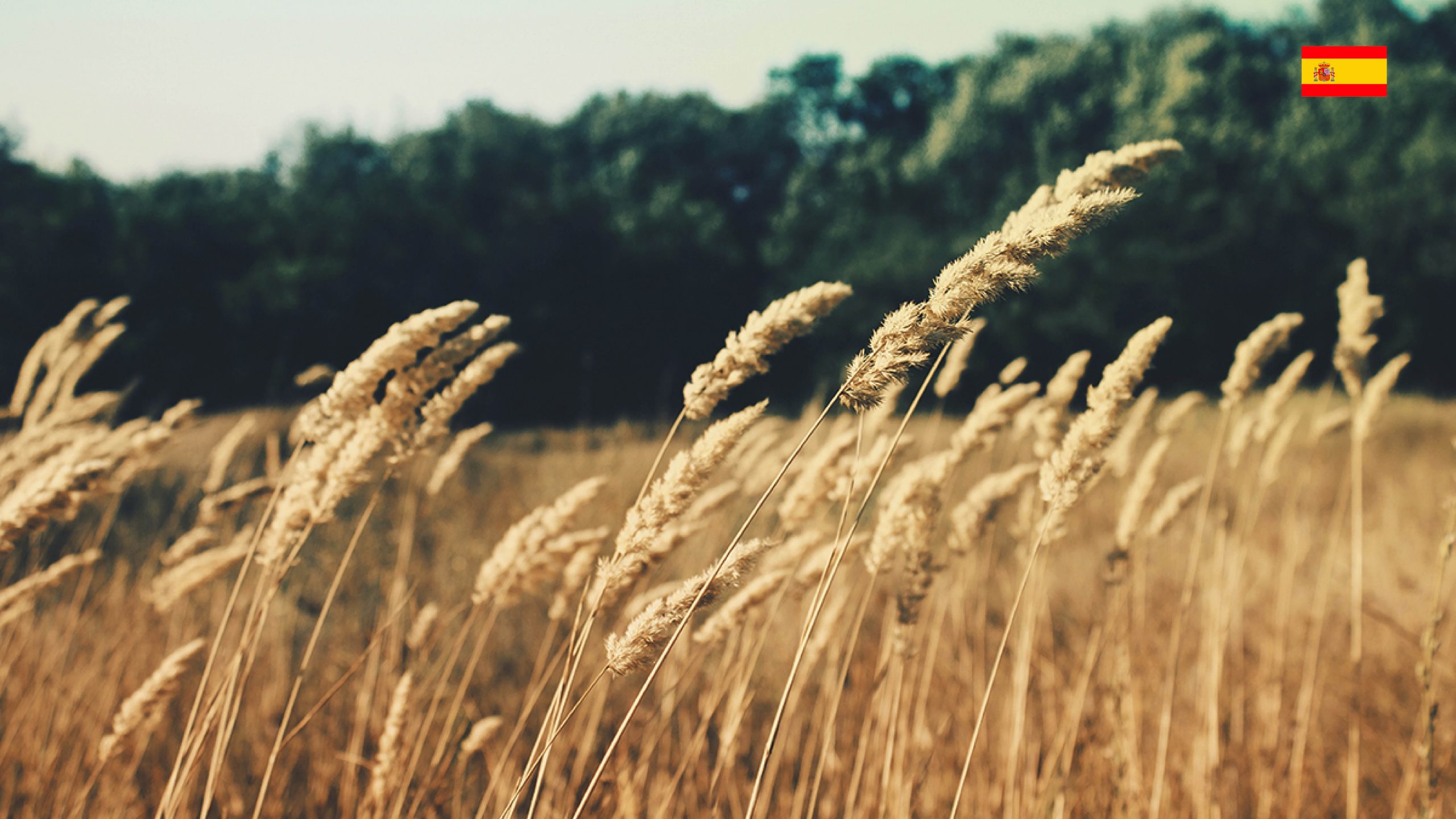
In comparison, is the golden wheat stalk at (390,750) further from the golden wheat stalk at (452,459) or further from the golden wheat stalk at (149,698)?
the golden wheat stalk at (452,459)

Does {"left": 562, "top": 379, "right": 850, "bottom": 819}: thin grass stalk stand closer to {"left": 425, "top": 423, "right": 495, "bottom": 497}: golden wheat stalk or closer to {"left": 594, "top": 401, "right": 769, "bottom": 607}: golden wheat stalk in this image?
{"left": 594, "top": 401, "right": 769, "bottom": 607}: golden wheat stalk

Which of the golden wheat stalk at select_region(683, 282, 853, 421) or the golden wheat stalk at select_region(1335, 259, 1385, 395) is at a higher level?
the golden wheat stalk at select_region(683, 282, 853, 421)

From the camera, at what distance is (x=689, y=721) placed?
249cm

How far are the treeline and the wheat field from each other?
33.2ft

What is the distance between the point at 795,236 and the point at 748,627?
61.4 feet

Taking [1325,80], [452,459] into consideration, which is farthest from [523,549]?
[1325,80]

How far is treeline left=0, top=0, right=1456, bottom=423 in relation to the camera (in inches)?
506

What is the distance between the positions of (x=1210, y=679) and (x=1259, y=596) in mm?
3130

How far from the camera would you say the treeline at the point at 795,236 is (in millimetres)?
A: 12859

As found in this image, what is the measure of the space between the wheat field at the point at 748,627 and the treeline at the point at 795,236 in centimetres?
1011

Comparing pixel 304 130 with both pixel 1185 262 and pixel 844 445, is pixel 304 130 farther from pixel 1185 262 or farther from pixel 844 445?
pixel 844 445

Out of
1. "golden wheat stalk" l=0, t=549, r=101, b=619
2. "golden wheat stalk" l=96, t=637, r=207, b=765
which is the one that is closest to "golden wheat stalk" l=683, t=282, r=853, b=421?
"golden wheat stalk" l=96, t=637, r=207, b=765

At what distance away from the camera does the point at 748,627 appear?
1890mm

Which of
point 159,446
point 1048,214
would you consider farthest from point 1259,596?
point 159,446
